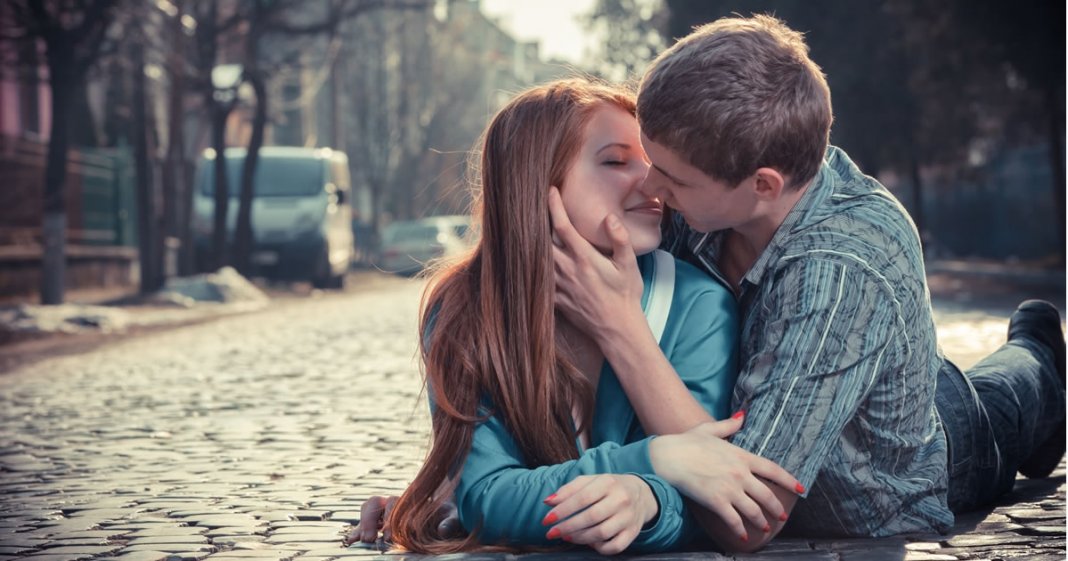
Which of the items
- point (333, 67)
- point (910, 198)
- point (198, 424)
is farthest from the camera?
point (910, 198)

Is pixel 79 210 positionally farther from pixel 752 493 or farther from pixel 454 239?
pixel 752 493

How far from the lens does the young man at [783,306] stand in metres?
3.21

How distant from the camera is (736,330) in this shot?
369cm

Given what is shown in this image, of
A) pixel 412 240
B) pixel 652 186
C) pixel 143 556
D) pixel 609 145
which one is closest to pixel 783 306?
pixel 652 186

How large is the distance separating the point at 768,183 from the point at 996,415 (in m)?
1.53

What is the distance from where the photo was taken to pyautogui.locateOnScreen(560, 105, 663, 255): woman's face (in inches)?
144

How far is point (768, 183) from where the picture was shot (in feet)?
10.9

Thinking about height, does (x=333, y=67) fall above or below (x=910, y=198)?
above

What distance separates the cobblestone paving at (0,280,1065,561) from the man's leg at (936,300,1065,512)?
0.10 metres

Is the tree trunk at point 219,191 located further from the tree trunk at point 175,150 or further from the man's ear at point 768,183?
the man's ear at point 768,183

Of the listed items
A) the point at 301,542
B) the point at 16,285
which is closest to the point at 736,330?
the point at 301,542

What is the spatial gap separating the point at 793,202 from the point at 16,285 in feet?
61.6

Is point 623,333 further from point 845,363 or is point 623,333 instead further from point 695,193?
point 845,363

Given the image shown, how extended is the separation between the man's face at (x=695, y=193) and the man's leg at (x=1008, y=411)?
1.02 meters
